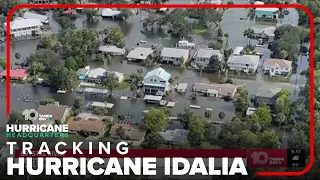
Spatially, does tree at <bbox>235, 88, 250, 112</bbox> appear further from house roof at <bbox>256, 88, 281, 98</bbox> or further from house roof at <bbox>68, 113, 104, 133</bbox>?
house roof at <bbox>68, 113, 104, 133</bbox>

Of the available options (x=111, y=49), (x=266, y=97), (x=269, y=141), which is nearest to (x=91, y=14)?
(x=111, y=49)

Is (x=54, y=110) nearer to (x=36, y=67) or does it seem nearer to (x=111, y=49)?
(x=36, y=67)

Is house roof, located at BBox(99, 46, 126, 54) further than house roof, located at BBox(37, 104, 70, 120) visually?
Yes

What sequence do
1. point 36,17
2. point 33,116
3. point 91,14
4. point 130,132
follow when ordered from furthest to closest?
point 91,14 → point 36,17 → point 33,116 → point 130,132

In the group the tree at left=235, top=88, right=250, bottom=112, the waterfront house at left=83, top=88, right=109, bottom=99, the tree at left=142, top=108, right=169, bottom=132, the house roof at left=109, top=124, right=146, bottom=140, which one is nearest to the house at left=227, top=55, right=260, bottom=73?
the tree at left=235, top=88, right=250, bottom=112

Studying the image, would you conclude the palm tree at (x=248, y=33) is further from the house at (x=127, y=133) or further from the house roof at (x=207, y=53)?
the house at (x=127, y=133)

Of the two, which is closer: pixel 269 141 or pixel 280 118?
pixel 269 141
